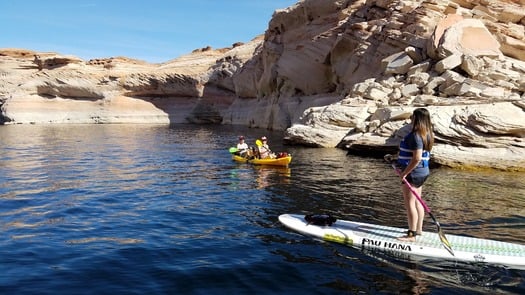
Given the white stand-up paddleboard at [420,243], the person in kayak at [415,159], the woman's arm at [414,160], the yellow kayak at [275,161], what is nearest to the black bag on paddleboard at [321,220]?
the white stand-up paddleboard at [420,243]

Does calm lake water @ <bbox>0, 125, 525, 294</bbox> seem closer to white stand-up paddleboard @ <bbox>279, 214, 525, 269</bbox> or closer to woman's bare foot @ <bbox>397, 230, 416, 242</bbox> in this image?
white stand-up paddleboard @ <bbox>279, 214, 525, 269</bbox>

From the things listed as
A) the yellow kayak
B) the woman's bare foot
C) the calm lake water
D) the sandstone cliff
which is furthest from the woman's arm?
the sandstone cliff

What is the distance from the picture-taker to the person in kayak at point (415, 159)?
8.48 meters

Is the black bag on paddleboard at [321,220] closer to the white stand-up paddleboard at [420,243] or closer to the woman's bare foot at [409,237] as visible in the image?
the white stand-up paddleboard at [420,243]

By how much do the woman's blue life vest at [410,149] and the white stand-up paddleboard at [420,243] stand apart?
5.20ft

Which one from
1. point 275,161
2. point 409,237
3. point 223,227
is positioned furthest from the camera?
point 275,161

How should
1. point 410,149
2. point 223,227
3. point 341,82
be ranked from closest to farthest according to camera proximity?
point 410,149, point 223,227, point 341,82

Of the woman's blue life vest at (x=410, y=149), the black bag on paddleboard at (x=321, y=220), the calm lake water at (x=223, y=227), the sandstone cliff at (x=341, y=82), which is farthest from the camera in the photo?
the sandstone cliff at (x=341, y=82)

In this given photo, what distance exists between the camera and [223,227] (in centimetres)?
1105

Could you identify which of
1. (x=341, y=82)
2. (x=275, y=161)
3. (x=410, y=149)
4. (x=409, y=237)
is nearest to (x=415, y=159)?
(x=410, y=149)

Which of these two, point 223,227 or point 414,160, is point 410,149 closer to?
point 414,160

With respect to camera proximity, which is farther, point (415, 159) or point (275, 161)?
point (275, 161)

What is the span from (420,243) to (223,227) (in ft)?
14.2

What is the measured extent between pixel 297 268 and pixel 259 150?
561 inches
